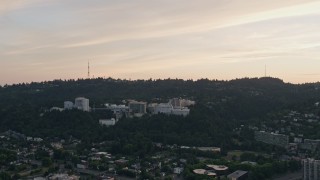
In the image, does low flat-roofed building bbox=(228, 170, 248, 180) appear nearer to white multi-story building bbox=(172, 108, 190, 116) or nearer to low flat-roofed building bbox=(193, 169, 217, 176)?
low flat-roofed building bbox=(193, 169, 217, 176)

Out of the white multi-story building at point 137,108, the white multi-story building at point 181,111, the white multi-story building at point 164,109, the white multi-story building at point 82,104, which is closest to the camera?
the white multi-story building at point 181,111

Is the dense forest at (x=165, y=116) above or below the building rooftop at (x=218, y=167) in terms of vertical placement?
above

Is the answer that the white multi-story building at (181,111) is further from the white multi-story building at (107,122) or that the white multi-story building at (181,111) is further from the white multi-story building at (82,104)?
the white multi-story building at (82,104)

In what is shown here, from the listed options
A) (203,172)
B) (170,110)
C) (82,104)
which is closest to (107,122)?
(170,110)

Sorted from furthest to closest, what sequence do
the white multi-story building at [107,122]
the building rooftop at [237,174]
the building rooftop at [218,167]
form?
the white multi-story building at [107,122], the building rooftop at [218,167], the building rooftop at [237,174]

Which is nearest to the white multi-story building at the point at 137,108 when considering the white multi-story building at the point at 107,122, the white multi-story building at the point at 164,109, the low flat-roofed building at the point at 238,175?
the white multi-story building at the point at 164,109

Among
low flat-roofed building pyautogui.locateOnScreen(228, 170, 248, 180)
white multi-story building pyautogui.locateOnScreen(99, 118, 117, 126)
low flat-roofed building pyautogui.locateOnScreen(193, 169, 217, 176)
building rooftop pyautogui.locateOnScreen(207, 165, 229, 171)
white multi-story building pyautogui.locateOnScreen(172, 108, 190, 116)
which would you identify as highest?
white multi-story building pyautogui.locateOnScreen(172, 108, 190, 116)

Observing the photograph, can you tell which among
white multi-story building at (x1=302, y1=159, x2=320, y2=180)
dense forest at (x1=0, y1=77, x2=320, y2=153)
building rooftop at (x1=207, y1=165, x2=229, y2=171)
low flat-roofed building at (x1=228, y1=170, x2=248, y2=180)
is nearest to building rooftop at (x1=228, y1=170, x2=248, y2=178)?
low flat-roofed building at (x1=228, y1=170, x2=248, y2=180)
